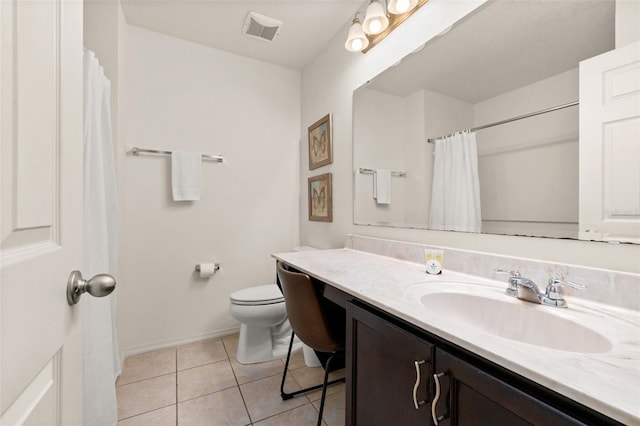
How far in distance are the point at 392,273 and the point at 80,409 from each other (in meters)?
1.04

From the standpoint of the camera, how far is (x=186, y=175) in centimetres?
213

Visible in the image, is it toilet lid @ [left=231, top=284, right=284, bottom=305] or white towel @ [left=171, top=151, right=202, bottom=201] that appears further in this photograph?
white towel @ [left=171, top=151, right=202, bottom=201]

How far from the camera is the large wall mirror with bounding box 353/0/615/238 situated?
2.96 feet

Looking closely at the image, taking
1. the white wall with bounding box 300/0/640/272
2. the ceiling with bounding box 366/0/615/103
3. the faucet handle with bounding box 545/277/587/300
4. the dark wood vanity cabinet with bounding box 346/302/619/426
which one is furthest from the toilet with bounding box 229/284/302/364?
the ceiling with bounding box 366/0/615/103

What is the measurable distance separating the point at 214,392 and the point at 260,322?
45cm

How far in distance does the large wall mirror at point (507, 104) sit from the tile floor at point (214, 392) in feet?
3.67

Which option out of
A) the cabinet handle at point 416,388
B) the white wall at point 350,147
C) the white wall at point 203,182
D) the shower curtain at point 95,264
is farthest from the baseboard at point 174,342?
the cabinet handle at point 416,388

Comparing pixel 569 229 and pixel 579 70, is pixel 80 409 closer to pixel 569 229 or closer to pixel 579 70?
pixel 569 229

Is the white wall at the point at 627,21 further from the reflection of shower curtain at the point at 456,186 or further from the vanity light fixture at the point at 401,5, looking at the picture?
Result: the vanity light fixture at the point at 401,5

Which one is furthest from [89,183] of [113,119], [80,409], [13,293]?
[13,293]

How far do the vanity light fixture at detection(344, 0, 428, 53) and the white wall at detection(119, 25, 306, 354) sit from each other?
1.09 meters

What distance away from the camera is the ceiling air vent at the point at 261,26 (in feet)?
6.27

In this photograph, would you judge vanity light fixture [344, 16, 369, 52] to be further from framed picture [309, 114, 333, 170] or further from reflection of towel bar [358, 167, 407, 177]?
reflection of towel bar [358, 167, 407, 177]

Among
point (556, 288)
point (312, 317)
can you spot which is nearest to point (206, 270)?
point (312, 317)
